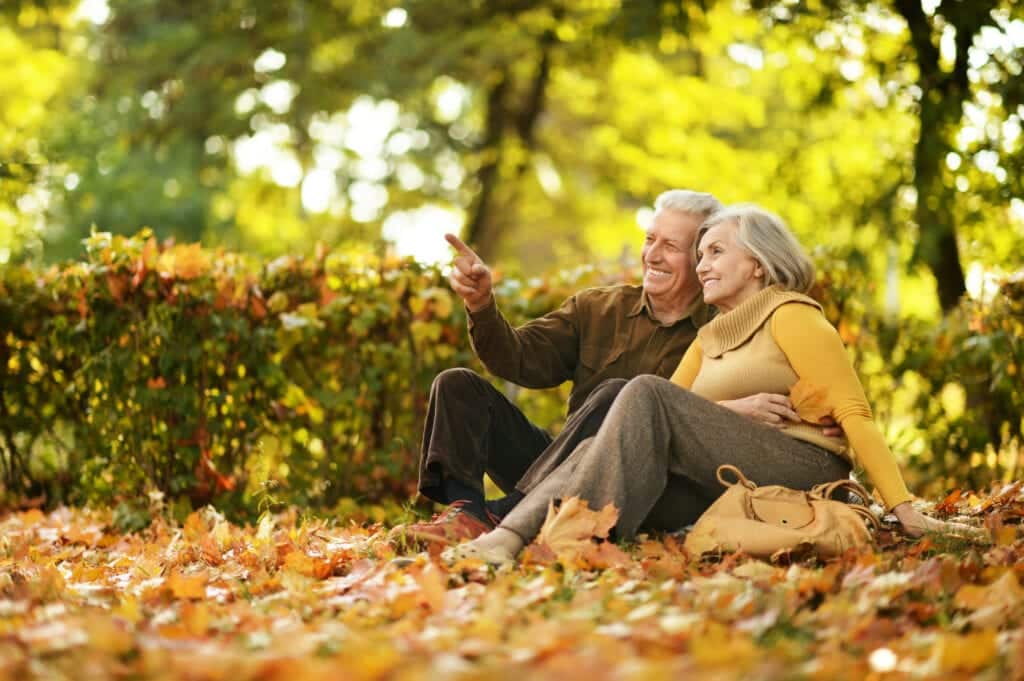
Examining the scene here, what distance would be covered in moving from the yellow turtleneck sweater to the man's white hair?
0.57 m

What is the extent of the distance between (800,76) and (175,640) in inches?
319

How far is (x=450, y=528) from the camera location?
152 inches

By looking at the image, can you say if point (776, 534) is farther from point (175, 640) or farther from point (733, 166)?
point (733, 166)

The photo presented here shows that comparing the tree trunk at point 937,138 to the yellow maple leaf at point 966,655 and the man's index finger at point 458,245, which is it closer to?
the man's index finger at point 458,245

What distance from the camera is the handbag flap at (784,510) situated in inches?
146

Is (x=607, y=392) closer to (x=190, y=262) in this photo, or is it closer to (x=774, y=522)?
(x=774, y=522)

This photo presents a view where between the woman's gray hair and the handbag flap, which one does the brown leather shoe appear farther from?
the woman's gray hair

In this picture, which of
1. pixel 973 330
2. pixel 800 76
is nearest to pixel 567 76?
pixel 800 76

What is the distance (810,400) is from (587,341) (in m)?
1.07

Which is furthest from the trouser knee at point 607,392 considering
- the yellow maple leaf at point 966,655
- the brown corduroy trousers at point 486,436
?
the yellow maple leaf at point 966,655

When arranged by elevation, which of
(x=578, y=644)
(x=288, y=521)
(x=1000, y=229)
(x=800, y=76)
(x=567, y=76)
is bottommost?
(x=288, y=521)

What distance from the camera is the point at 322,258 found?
6.20 m

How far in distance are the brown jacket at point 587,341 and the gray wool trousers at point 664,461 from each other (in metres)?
0.76

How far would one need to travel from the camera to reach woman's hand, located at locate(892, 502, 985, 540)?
3.85m
